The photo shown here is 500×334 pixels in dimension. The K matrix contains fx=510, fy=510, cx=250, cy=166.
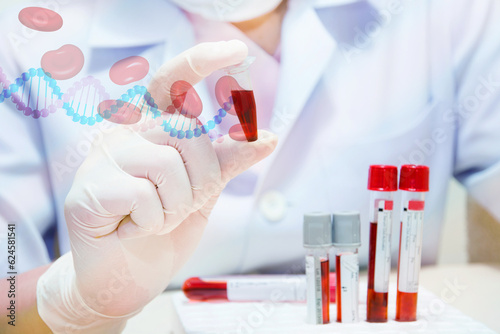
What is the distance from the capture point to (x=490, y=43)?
0.83 m

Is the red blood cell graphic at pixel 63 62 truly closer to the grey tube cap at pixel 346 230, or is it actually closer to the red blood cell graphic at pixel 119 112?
the red blood cell graphic at pixel 119 112

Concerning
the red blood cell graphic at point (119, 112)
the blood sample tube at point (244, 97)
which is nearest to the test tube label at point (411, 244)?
the blood sample tube at point (244, 97)

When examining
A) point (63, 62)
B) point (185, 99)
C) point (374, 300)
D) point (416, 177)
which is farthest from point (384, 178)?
point (63, 62)

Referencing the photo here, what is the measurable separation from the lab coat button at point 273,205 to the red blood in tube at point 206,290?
6.2 inches

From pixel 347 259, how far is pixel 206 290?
0.20 m

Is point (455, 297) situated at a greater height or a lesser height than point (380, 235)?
lesser

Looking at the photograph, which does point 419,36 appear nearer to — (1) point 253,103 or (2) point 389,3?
(2) point 389,3

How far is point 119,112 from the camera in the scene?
46cm

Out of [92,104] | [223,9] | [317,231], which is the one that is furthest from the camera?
[223,9]

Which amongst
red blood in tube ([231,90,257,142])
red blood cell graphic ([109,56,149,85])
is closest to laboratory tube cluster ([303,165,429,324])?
red blood in tube ([231,90,257,142])

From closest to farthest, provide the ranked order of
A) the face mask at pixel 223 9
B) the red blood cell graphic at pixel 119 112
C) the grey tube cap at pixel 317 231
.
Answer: the red blood cell graphic at pixel 119 112 < the grey tube cap at pixel 317 231 < the face mask at pixel 223 9

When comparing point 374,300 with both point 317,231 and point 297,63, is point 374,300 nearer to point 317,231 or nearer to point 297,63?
point 317,231

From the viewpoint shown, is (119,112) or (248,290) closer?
(119,112)

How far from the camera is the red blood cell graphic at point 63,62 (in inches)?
18.1
